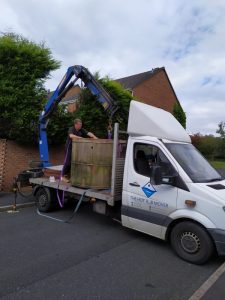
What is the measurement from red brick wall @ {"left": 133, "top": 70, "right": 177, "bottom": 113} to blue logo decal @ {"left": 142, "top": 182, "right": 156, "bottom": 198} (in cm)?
2405

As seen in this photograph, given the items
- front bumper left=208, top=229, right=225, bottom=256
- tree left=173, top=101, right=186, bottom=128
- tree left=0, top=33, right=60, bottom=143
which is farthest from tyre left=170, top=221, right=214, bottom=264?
tree left=173, top=101, right=186, bottom=128

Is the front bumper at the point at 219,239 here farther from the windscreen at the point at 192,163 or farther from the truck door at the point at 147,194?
the windscreen at the point at 192,163

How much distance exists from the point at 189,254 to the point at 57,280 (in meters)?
2.24

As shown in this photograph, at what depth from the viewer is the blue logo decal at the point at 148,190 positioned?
5.59 metres

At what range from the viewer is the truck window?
574 centimetres

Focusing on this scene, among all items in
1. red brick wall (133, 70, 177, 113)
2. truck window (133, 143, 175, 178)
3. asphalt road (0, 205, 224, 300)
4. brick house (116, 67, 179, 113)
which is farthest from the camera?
red brick wall (133, 70, 177, 113)

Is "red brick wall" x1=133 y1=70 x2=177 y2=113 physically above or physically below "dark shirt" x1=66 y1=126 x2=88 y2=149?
above

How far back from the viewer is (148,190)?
5645 mm

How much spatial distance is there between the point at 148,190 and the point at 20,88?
24.1ft

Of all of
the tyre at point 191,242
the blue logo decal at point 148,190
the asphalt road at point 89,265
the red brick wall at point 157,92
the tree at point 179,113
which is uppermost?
the red brick wall at point 157,92

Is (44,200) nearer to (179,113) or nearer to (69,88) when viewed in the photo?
(69,88)

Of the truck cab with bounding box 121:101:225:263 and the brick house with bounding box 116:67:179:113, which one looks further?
the brick house with bounding box 116:67:179:113

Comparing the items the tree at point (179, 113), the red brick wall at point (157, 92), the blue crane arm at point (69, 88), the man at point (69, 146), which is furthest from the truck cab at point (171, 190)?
the tree at point (179, 113)

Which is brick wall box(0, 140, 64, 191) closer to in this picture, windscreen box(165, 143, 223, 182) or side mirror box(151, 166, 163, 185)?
windscreen box(165, 143, 223, 182)
